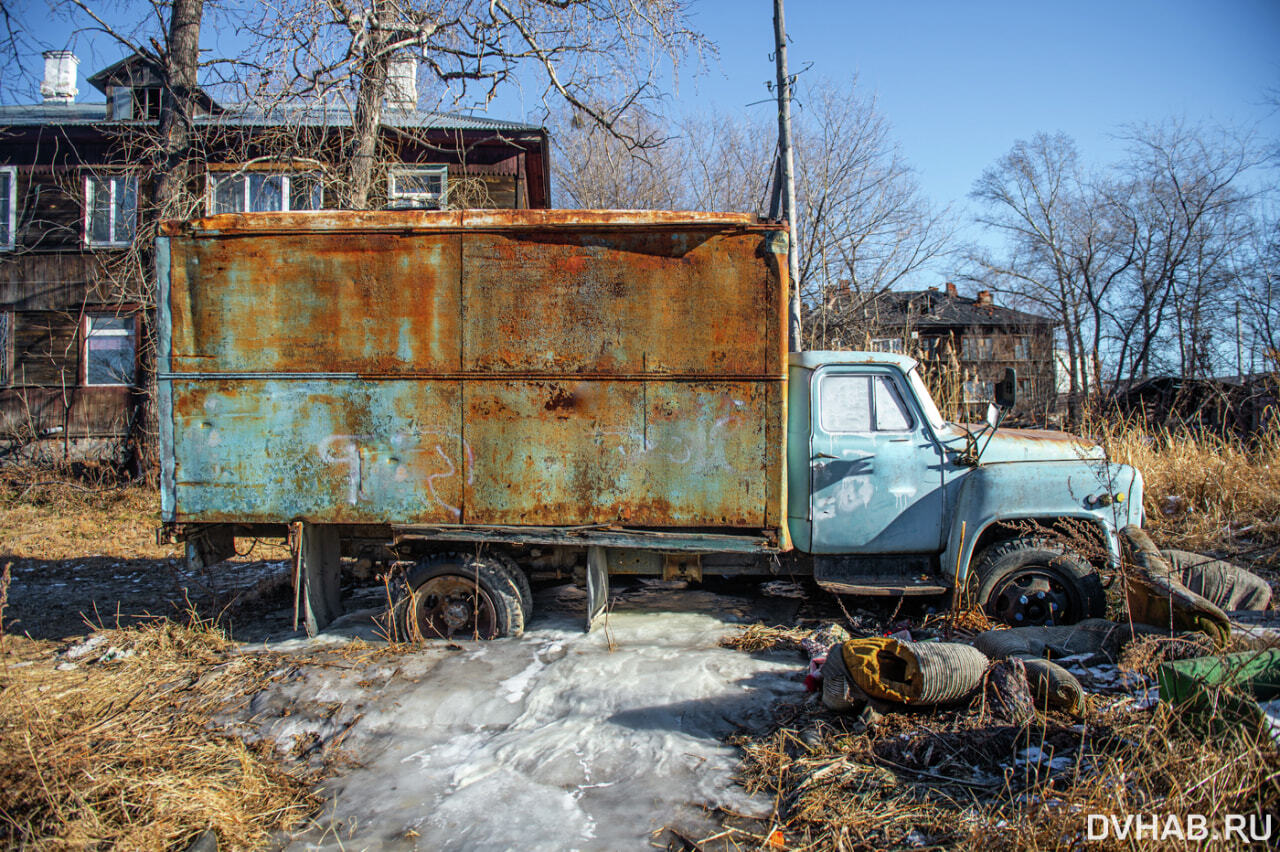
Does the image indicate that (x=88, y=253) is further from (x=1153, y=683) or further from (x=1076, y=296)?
(x=1076, y=296)

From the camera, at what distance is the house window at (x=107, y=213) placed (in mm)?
14797

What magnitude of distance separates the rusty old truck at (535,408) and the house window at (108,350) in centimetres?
1269

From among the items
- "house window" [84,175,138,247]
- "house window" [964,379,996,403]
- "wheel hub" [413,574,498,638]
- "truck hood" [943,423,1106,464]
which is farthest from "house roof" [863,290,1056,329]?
"wheel hub" [413,574,498,638]

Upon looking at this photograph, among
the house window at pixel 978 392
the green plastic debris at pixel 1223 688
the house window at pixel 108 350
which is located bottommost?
the green plastic debris at pixel 1223 688

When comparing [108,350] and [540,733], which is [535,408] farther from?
[108,350]

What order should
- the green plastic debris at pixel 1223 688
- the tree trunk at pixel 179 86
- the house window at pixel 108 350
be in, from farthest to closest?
the house window at pixel 108 350 → the tree trunk at pixel 179 86 → the green plastic debris at pixel 1223 688

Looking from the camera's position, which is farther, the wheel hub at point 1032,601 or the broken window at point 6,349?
the broken window at point 6,349

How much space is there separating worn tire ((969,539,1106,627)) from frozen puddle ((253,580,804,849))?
154cm

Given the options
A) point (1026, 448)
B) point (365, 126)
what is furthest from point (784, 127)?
point (1026, 448)

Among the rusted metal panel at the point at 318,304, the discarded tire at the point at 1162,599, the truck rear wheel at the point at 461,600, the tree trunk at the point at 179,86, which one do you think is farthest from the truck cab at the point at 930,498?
the tree trunk at the point at 179,86

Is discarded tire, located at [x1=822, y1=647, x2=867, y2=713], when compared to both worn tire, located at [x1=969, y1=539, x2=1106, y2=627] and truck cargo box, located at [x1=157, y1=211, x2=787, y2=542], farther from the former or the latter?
worn tire, located at [x1=969, y1=539, x2=1106, y2=627]

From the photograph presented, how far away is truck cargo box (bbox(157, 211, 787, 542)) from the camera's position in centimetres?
470

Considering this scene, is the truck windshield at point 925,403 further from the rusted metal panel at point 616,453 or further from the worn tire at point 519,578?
the worn tire at point 519,578

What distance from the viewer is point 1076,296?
24.0 m
